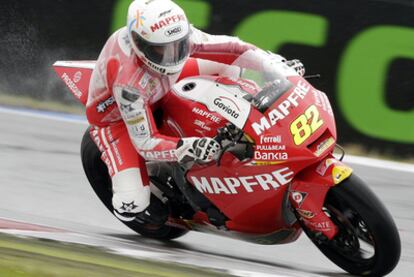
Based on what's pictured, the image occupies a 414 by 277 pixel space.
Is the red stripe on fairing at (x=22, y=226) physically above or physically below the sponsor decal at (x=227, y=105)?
below

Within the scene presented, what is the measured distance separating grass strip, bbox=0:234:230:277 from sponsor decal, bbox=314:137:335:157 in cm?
88

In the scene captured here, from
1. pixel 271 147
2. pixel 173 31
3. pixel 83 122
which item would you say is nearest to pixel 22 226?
pixel 173 31

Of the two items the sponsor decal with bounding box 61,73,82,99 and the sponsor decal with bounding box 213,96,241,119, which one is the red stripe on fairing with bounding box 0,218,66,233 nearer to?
the sponsor decal with bounding box 61,73,82,99

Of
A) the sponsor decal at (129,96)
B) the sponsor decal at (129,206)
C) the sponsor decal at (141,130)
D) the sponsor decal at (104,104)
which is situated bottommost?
the sponsor decal at (129,206)

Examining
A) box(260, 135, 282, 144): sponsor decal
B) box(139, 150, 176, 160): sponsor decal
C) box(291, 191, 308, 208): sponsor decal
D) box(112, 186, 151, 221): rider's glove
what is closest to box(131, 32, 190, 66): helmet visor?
box(139, 150, 176, 160): sponsor decal

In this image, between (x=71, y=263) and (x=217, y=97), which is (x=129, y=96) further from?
(x=71, y=263)

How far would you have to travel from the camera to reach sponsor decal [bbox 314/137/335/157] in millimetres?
4988

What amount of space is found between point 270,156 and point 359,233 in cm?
63

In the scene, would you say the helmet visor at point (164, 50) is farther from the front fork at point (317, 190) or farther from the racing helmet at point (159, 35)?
the front fork at point (317, 190)

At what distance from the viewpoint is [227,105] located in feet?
17.1

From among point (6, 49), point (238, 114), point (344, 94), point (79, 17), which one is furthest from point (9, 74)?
point (238, 114)

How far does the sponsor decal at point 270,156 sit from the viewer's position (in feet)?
16.4

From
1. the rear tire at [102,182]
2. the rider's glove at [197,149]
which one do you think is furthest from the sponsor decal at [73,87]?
the rider's glove at [197,149]

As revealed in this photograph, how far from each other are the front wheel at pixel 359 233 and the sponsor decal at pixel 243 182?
0.27 m
